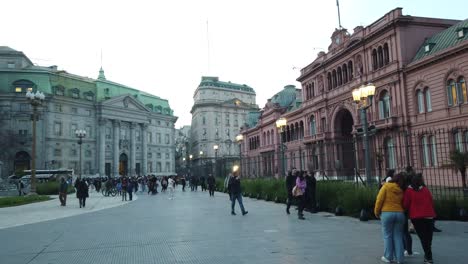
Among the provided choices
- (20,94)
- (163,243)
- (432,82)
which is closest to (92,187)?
(20,94)

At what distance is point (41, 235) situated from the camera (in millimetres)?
12594

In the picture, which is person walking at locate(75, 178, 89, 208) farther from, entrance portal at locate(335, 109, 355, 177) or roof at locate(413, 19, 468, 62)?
entrance portal at locate(335, 109, 355, 177)

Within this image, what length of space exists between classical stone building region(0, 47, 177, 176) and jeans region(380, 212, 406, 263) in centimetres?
7043

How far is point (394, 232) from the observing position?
7.71m

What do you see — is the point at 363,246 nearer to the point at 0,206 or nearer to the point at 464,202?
the point at 464,202

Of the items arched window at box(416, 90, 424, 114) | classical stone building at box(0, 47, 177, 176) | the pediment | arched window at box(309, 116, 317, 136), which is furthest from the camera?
the pediment

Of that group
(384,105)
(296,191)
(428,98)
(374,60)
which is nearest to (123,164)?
(374,60)

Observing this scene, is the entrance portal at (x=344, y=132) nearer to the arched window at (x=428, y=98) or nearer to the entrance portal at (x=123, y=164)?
the arched window at (x=428, y=98)

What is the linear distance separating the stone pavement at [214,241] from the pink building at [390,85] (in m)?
9.20

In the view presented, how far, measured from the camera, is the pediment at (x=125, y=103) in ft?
290

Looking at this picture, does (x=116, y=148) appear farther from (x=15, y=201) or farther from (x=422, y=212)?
(x=422, y=212)

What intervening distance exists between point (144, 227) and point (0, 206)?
52.3 feet

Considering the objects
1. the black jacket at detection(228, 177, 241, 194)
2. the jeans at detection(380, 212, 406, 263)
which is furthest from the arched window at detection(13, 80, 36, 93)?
the jeans at detection(380, 212, 406, 263)

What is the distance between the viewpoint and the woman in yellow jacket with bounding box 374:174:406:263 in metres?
7.65
